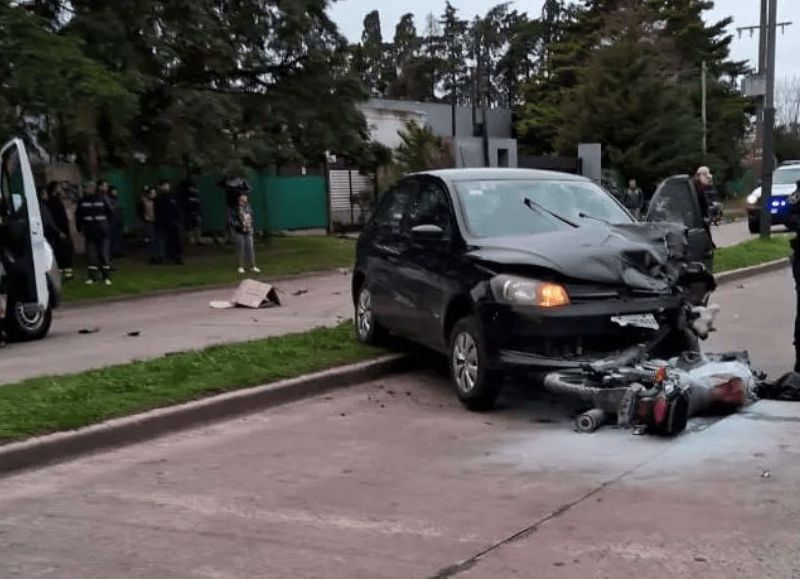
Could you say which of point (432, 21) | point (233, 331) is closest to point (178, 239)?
point (233, 331)

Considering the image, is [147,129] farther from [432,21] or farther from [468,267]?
[432,21]

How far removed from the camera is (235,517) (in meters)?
5.59

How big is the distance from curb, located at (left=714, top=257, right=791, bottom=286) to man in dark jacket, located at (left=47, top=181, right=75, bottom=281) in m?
11.8

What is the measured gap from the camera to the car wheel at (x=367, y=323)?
10516mm

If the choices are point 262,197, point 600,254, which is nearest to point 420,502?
point 600,254

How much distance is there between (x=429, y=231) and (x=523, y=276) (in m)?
1.35

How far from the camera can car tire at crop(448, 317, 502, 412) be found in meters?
7.91

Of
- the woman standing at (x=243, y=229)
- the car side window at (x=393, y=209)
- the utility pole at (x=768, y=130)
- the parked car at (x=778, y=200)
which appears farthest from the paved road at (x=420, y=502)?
the parked car at (x=778, y=200)

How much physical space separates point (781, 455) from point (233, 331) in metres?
7.68

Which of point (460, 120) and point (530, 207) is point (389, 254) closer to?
point (530, 207)

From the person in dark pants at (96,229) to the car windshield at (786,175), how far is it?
20164mm

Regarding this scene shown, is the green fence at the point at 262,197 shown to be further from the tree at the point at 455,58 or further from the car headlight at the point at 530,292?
the tree at the point at 455,58

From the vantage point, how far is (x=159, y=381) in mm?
8648

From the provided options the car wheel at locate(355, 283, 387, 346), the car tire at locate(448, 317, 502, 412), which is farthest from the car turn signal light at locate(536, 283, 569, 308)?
the car wheel at locate(355, 283, 387, 346)
